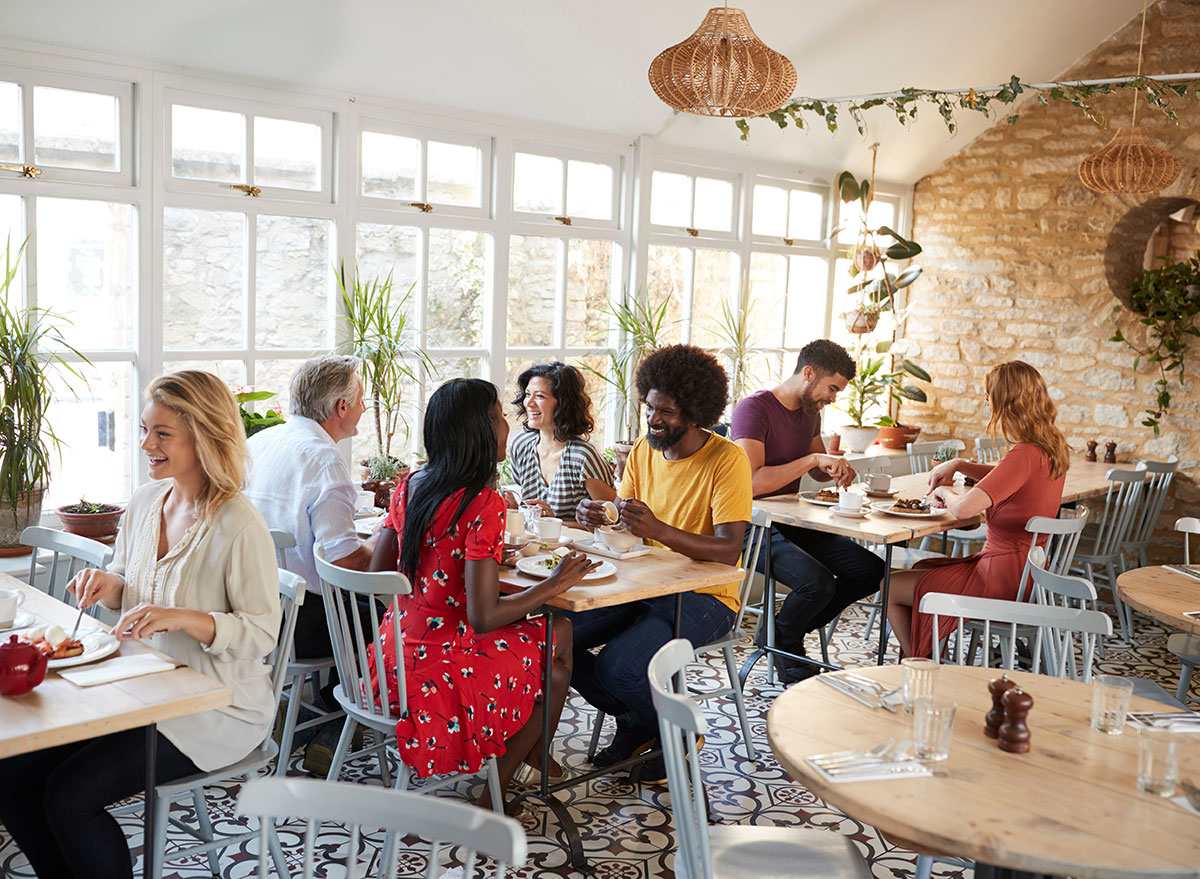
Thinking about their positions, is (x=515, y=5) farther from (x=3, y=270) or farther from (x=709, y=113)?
(x=3, y=270)

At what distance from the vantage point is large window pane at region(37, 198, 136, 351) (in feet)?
13.4

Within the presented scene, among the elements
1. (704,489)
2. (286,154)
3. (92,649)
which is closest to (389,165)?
(286,154)

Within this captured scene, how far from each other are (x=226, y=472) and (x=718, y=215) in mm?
4484

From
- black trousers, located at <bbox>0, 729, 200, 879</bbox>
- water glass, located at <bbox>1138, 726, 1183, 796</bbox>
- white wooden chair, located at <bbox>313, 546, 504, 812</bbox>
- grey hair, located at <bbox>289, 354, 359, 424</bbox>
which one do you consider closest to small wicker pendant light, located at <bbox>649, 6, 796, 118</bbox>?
grey hair, located at <bbox>289, 354, 359, 424</bbox>

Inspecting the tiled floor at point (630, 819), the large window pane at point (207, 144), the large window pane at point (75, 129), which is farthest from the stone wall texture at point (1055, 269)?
the large window pane at point (75, 129)

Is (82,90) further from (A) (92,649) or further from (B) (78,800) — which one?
(B) (78,800)

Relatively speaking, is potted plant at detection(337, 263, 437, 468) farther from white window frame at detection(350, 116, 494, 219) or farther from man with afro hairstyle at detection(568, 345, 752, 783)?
man with afro hairstyle at detection(568, 345, 752, 783)

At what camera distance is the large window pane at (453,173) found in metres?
5.15

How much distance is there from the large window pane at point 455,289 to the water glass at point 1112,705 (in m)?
3.66

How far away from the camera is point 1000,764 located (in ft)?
6.63

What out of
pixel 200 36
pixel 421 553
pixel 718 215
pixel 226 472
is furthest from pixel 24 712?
pixel 718 215

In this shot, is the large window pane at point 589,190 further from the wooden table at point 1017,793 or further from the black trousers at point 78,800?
the black trousers at point 78,800

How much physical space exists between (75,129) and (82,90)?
0.47 ft

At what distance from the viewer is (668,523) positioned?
3600mm
